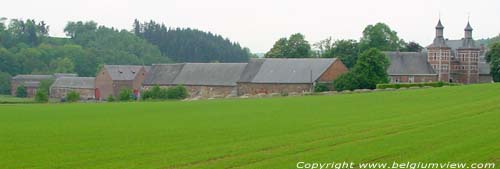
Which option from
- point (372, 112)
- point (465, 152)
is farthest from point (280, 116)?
point (465, 152)

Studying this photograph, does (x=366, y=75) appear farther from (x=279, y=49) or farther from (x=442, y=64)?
(x=279, y=49)

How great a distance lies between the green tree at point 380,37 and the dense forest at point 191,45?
62.1 m

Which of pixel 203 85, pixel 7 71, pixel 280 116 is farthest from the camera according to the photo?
pixel 7 71

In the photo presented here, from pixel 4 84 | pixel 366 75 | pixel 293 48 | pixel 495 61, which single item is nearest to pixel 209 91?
pixel 293 48

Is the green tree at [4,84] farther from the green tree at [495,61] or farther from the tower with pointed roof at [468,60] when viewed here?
the green tree at [495,61]

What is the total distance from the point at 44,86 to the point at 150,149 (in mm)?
89451

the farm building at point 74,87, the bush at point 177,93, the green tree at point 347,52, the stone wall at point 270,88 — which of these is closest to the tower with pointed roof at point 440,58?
the green tree at point 347,52

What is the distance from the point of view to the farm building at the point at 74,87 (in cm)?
10050

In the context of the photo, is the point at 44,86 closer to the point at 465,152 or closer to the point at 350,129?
the point at 350,129

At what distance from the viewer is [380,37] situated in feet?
326

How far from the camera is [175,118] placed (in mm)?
36969

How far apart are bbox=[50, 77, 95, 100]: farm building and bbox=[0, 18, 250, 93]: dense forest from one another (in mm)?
17167

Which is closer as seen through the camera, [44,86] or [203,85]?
[203,85]

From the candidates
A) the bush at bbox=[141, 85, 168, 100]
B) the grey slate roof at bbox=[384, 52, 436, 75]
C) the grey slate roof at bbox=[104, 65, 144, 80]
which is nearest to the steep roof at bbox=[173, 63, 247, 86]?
the grey slate roof at bbox=[104, 65, 144, 80]
